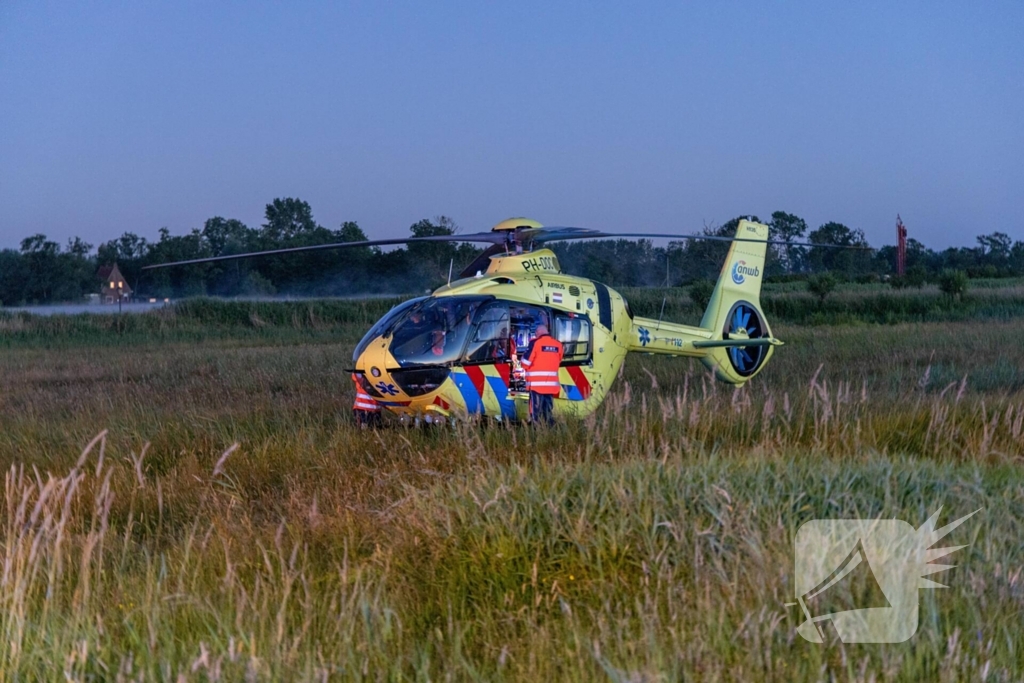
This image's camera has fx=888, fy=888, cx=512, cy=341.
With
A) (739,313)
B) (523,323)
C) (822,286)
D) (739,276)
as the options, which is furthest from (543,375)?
(822,286)

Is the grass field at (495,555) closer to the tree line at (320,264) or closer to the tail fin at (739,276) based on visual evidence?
the tail fin at (739,276)

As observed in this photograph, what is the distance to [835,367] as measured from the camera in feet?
51.3

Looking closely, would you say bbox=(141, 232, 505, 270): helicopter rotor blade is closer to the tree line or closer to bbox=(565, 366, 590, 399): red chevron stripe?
bbox=(565, 366, 590, 399): red chevron stripe

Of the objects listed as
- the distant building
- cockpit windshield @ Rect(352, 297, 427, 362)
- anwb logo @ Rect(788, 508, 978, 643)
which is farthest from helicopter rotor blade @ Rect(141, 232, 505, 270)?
the distant building

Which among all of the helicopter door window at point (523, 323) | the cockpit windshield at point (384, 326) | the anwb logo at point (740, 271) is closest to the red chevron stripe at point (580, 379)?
the helicopter door window at point (523, 323)

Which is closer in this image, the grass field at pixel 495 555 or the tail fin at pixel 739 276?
the grass field at pixel 495 555

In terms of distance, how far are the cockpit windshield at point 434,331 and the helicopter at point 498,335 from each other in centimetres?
1

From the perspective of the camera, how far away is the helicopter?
888cm

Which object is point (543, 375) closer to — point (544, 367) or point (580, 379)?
point (544, 367)

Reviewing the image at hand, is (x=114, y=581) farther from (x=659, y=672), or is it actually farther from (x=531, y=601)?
(x=659, y=672)

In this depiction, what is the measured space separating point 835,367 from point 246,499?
12.0 metres

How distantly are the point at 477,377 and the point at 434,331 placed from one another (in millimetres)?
638

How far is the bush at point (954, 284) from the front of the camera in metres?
31.3

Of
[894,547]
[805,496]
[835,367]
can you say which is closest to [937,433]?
[805,496]
